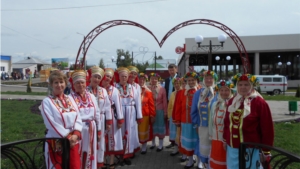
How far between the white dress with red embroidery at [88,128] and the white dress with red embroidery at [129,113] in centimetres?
141

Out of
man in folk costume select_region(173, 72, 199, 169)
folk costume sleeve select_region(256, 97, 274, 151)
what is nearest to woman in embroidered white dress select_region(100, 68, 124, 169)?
man in folk costume select_region(173, 72, 199, 169)

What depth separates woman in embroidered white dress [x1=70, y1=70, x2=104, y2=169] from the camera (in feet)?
12.9

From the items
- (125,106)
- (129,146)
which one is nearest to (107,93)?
(125,106)

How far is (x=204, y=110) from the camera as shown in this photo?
4.69 metres

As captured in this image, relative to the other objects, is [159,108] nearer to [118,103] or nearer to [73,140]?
[118,103]

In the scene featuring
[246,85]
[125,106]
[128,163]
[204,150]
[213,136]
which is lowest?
[128,163]

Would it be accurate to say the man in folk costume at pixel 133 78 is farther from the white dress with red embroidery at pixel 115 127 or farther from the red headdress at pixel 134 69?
the white dress with red embroidery at pixel 115 127

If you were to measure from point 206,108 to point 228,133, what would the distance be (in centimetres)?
108

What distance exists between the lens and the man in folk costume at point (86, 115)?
3.93m

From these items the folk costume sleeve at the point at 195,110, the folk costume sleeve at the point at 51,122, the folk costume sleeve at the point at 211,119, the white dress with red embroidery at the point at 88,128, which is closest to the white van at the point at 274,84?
the folk costume sleeve at the point at 195,110

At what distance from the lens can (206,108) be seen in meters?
4.68

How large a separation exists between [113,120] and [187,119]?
139 cm

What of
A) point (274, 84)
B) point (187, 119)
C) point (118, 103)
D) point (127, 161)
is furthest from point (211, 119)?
point (274, 84)

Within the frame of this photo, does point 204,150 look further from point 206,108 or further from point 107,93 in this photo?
point 107,93
